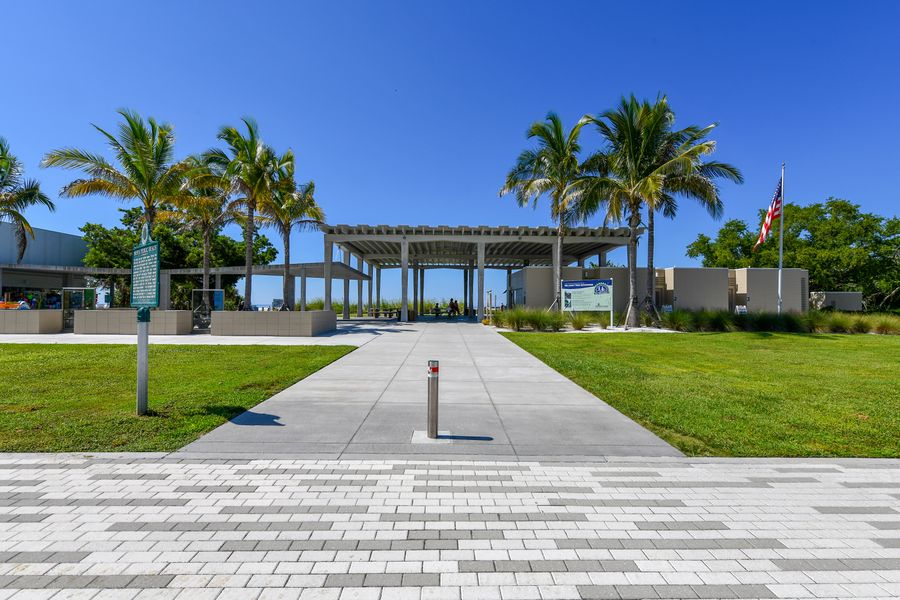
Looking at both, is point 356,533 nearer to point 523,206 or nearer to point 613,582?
point 613,582

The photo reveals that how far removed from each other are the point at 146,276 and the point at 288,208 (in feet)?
57.7

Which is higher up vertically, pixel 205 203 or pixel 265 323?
pixel 205 203

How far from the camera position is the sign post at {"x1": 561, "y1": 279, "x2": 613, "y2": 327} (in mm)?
23034

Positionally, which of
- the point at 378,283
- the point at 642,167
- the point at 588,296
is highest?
the point at 642,167

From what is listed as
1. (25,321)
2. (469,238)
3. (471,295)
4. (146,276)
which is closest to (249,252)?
(25,321)

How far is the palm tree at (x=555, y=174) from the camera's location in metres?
22.7

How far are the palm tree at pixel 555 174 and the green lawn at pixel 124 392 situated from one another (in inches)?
609

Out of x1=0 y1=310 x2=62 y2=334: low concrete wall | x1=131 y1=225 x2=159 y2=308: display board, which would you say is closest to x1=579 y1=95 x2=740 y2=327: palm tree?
x1=131 y1=225 x2=159 y2=308: display board

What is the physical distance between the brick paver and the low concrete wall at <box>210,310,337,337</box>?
1396 centimetres

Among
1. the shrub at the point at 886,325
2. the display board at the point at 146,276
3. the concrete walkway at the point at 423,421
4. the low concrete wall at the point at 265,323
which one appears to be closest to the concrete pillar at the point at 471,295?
the low concrete wall at the point at 265,323

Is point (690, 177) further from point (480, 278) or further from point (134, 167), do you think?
point (134, 167)

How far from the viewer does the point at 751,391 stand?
7.77 m

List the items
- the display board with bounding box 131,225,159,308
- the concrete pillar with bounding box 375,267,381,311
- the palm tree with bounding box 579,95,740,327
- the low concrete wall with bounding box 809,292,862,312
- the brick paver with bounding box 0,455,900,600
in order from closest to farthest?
the brick paver with bounding box 0,455,900,600 → the display board with bounding box 131,225,159,308 → the palm tree with bounding box 579,95,740,327 → the low concrete wall with bounding box 809,292,862,312 → the concrete pillar with bounding box 375,267,381,311

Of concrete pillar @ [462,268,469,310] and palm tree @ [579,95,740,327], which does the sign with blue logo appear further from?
concrete pillar @ [462,268,469,310]
